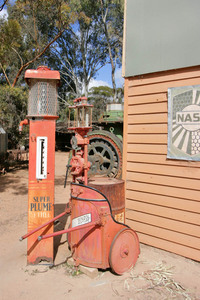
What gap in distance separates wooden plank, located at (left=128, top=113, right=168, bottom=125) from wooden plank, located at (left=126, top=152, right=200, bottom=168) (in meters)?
0.65

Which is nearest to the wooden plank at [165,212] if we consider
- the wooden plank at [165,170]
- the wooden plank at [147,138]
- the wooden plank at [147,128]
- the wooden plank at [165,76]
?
the wooden plank at [165,170]

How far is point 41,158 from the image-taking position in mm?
3736

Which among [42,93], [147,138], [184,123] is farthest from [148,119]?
[42,93]

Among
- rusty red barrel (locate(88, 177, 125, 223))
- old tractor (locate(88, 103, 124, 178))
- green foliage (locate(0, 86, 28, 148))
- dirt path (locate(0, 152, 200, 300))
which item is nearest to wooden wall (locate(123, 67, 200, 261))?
dirt path (locate(0, 152, 200, 300))

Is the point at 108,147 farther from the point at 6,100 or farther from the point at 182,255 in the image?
the point at 6,100

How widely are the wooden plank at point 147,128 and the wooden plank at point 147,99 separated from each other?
1.52 feet

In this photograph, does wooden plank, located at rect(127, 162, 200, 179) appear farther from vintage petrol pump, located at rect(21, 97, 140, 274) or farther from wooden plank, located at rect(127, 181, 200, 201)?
vintage petrol pump, located at rect(21, 97, 140, 274)

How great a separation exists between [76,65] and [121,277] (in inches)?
1182

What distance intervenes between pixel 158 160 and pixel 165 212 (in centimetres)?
96

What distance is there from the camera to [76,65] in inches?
1200

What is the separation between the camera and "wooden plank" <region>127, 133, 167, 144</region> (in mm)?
4438

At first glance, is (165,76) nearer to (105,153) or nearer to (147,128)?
(147,128)

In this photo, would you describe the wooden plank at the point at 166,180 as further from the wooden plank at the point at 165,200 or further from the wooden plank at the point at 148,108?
the wooden plank at the point at 148,108

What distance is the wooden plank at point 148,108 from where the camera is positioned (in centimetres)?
445
